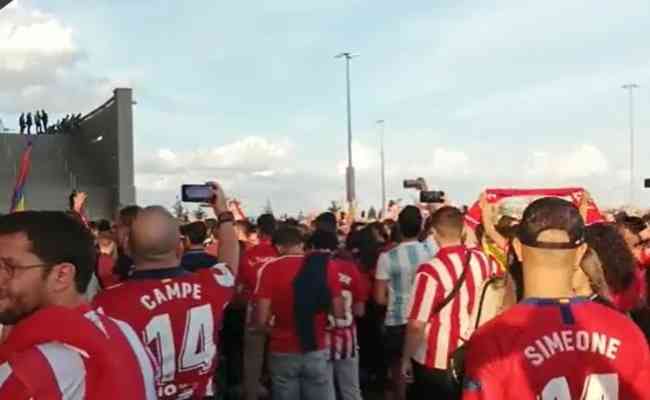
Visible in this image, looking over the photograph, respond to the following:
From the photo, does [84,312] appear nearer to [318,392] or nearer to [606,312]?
[606,312]

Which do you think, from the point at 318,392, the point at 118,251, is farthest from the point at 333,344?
the point at 118,251

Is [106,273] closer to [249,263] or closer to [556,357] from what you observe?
[249,263]

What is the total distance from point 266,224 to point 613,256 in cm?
516

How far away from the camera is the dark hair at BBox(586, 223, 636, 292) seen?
5.40 meters

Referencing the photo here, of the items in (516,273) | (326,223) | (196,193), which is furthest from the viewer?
(326,223)

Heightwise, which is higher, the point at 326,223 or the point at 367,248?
the point at 326,223

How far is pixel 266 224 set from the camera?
33.0 ft

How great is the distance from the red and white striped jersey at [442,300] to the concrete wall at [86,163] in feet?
54.3

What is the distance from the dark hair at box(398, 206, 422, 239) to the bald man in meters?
3.54

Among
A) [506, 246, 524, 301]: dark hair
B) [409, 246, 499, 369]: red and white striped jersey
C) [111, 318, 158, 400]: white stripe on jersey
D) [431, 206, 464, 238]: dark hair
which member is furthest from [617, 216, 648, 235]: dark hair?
[111, 318, 158, 400]: white stripe on jersey

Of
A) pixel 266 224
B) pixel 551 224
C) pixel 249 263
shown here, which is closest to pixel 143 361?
pixel 551 224

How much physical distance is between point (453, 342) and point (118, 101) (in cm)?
1704

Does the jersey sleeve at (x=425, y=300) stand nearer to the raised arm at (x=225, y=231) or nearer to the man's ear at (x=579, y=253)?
the raised arm at (x=225, y=231)

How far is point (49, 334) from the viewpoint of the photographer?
241cm
